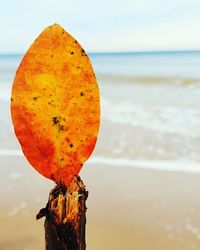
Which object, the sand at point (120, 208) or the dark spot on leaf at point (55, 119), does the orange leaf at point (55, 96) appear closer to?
the dark spot on leaf at point (55, 119)

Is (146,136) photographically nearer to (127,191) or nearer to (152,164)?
(152,164)

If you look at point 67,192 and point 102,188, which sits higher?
point 102,188

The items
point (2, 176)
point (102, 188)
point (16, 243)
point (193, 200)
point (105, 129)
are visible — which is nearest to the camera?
point (16, 243)

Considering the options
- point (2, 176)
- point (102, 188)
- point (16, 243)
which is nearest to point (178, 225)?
point (102, 188)

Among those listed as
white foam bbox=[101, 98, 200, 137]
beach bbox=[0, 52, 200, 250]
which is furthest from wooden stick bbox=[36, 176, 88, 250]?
white foam bbox=[101, 98, 200, 137]

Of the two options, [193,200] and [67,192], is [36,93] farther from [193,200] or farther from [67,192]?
[193,200]

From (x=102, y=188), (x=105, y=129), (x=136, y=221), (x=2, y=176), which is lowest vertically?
(x=136, y=221)

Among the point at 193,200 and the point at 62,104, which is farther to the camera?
the point at 193,200

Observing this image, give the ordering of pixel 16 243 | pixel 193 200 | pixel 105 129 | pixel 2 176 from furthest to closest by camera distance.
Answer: pixel 105 129, pixel 2 176, pixel 193 200, pixel 16 243

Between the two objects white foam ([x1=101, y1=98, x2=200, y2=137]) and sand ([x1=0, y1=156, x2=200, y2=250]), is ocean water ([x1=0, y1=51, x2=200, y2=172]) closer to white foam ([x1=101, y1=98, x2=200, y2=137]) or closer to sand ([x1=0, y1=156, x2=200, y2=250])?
white foam ([x1=101, y1=98, x2=200, y2=137])
